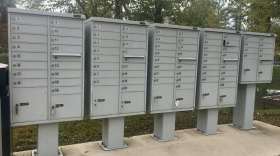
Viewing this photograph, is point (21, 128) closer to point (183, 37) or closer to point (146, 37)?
point (146, 37)

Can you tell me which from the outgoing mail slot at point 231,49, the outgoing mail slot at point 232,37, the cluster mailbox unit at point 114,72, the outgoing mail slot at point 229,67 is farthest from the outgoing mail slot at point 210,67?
the cluster mailbox unit at point 114,72

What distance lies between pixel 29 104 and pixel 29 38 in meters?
0.96

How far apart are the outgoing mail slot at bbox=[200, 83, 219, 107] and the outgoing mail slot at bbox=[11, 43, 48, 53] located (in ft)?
10.5

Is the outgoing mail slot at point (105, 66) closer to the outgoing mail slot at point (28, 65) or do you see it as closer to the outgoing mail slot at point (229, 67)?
the outgoing mail slot at point (28, 65)

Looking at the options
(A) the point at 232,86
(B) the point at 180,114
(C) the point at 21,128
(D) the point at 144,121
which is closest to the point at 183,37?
(A) the point at 232,86

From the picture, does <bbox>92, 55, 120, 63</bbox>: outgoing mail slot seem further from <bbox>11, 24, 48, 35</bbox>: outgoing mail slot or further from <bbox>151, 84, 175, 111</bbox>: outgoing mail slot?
<bbox>151, 84, 175, 111</bbox>: outgoing mail slot

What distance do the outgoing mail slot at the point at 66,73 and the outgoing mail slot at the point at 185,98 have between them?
6.55 feet

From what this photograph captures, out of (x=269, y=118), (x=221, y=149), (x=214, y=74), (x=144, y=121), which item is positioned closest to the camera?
(x=221, y=149)

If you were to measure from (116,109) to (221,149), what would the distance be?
7.29 feet

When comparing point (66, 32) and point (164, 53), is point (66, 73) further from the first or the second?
point (164, 53)

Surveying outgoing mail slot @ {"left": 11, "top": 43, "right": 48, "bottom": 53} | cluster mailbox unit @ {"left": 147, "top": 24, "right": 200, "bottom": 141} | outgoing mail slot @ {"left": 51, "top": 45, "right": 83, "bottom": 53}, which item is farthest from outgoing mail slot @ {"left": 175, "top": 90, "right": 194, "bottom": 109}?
outgoing mail slot @ {"left": 11, "top": 43, "right": 48, "bottom": 53}

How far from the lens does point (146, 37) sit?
4121 millimetres

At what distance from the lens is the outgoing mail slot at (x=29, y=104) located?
3.25 meters

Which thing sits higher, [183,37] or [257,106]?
[183,37]
